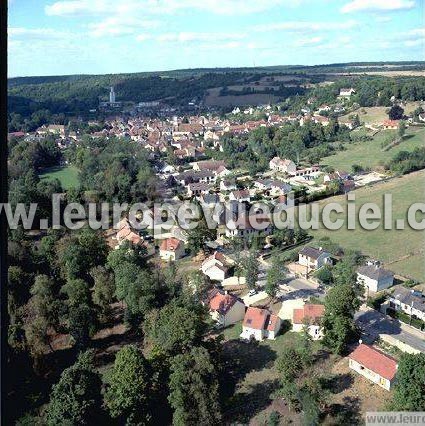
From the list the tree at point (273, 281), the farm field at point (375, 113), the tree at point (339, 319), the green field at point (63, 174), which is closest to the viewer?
the tree at point (339, 319)

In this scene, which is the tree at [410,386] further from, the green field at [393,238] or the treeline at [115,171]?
the treeline at [115,171]

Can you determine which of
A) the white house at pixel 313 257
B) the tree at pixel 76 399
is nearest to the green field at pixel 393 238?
the white house at pixel 313 257

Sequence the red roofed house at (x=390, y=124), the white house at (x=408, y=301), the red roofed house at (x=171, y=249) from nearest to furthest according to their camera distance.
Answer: the white house at (x=408, y=301) → the red roofed house at (x=171, y=249) → the red roofed house at (x=390, y=124)

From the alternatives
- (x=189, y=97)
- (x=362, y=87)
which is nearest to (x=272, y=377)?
(x=362, y=87)

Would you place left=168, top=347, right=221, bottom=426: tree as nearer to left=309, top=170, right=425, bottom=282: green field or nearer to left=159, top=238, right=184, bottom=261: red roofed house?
left=159, top=238, right=184, bottom=261: red roofed house

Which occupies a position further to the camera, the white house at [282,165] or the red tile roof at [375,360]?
the white house at [282,165]

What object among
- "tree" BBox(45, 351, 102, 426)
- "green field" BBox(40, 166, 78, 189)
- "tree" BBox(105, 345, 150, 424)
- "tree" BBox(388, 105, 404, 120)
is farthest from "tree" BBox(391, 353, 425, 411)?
"tree" BBox(388, 105, 404, 120)

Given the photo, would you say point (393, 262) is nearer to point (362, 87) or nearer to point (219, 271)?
point (219, 271)
